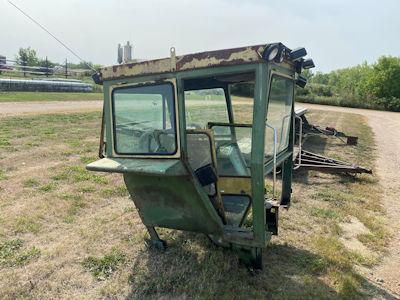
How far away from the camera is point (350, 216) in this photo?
19.9ft

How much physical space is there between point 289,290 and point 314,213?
244cm

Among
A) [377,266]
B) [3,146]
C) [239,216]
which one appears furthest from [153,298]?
[3,146]

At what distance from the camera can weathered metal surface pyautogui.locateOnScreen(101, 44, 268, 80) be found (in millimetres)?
3145

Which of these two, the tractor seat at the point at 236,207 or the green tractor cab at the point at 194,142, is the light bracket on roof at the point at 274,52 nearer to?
the green tractor cab at the point at 194,142

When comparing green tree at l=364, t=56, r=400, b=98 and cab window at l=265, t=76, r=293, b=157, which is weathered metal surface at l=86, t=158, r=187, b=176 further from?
green tree at l=364, t=56, r=400, b=98

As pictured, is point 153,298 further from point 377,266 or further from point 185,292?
point 377,266

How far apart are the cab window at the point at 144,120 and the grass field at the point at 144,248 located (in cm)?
132

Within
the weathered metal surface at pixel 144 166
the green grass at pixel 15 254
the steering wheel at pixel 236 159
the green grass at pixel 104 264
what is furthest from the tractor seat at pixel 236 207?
the green grass at pixel 15 254

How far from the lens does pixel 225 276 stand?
397cm

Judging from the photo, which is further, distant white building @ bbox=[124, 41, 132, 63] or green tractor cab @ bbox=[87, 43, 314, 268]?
distant white building @ bbox=[124, 41, 132, 63]

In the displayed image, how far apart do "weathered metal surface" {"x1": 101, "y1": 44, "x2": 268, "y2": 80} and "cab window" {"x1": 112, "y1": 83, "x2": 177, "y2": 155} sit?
0.50 ft

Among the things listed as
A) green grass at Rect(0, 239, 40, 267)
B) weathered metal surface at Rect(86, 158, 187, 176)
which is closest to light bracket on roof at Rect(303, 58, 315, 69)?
weathered metal surface at Rect(86, 158, 187, 176)

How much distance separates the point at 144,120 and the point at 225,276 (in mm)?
1784

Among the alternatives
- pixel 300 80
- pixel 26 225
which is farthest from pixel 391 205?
pixel 26 225
